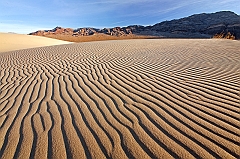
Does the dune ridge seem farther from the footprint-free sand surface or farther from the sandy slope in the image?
the footprint-free sand surface

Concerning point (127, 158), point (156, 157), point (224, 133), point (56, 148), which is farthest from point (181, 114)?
point (56, 148)

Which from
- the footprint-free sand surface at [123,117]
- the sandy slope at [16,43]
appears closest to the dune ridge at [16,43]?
the sandy slope at [16,43]

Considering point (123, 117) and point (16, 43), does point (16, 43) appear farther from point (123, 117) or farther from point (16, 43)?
point (123, 117)

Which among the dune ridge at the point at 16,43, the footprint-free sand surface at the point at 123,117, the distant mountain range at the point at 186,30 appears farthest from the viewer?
the distant mountain range at the point at 186,30

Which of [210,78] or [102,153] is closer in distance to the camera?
[102,153]

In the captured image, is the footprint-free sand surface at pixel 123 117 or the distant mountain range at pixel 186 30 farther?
the distant mountain range at pixel 186 30

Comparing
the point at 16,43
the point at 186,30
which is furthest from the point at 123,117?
the point at 186,30

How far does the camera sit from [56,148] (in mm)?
2156

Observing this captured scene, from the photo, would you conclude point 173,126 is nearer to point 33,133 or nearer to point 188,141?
point 188,141

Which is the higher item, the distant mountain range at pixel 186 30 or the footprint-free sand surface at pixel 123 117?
the footprint-free sand surface at pixel 123 117

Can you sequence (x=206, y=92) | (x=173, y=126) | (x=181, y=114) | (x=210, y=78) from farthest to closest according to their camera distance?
(x=210, y=78) → (x=206, y=92) → (x=181, y=114) → (x=173, y=126)

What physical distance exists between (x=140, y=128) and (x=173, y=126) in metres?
0.42

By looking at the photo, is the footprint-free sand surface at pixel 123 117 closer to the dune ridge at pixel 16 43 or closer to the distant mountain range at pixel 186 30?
the dune ridge at pixel 16 43

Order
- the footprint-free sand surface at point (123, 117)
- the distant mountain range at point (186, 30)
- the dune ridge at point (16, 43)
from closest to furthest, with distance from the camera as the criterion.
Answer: the footprint-free sand surface at point (123, 117)
the dune ridge at point (16, 43)
the distant mountain range at point (186, 30)
